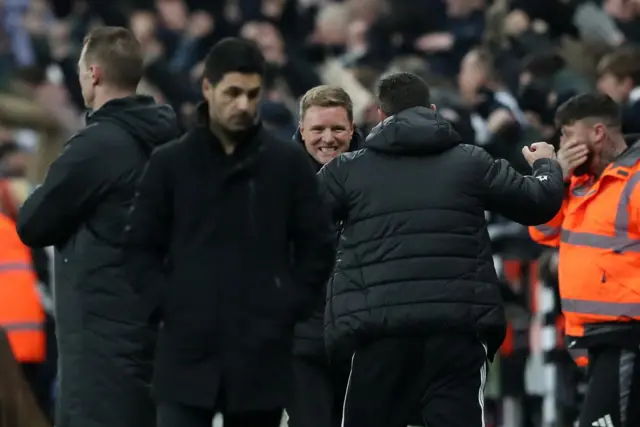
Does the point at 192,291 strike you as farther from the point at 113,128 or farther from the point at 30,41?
the point at 30,41

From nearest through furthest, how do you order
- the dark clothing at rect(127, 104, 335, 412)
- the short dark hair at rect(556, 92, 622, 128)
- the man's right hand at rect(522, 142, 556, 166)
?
the dark clothing at rect(127, 104, 335, 412) < the man's right hand at rect(522, 142, 556, 166) < the short dark hair at rect(556, 92, 622, 128)

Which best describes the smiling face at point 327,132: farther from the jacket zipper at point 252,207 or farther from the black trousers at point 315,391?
the jacket zipper at point 252,207

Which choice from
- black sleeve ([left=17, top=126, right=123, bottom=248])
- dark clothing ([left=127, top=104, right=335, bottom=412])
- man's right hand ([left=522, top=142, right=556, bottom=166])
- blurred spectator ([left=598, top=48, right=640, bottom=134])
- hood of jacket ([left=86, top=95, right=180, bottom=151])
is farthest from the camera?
blurred spectator ([left=598, top=48, right=640, bottom=134])

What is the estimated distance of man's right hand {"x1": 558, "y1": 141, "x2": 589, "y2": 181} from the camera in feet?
33.3

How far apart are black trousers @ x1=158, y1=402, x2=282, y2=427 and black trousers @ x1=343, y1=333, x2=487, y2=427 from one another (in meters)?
1.33

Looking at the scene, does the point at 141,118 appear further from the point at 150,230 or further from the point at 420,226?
the point at 150,230

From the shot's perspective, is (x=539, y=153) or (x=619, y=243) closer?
(x=539, y=153)

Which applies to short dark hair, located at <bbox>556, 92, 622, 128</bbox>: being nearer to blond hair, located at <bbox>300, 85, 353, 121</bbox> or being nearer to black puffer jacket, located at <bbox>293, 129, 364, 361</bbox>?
blond hair, located at <bbox>300, 85, 353, 121</bbox>

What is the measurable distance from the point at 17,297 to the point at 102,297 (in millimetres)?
3438

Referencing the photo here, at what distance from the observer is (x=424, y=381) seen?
8.98 meters

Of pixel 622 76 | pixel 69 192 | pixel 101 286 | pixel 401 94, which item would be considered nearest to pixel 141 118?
pixel 69 192

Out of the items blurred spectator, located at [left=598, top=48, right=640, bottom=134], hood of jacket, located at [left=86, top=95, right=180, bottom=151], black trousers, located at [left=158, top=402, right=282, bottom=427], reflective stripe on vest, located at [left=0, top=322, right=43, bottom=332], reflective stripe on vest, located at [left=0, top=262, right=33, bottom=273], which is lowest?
black trousers, located at [left=158, top=402, right=282, bottom=427]

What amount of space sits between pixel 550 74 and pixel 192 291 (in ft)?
24.1

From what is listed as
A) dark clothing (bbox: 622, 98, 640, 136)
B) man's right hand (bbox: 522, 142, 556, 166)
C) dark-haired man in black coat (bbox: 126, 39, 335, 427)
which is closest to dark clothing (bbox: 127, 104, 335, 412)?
dark-haired man in black coat (bbox: 126, 39, 335, 427)
